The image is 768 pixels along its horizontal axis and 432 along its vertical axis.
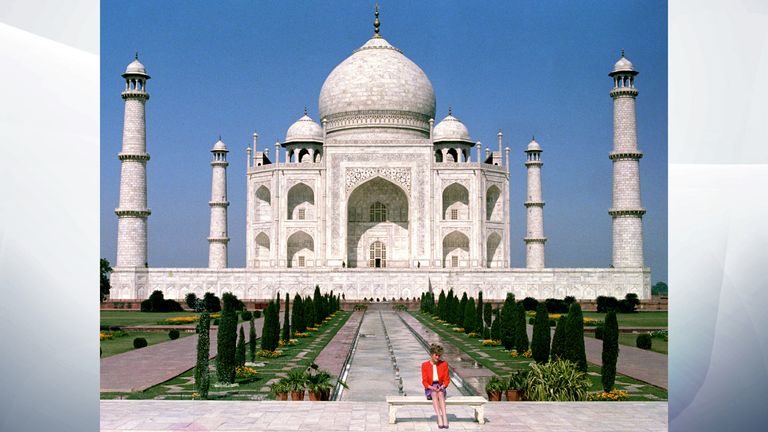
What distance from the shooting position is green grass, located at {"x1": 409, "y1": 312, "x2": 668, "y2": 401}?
793cm

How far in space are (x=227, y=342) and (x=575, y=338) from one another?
3412mm

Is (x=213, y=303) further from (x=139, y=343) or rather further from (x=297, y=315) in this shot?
(x=139, y=343)

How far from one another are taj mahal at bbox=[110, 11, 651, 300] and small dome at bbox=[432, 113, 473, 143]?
48mm

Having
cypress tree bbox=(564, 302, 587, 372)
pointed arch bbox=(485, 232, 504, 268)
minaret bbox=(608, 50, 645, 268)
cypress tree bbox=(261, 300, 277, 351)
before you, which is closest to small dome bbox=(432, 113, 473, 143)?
Result: pointed arch bbox=(485, 232, 504, 268)

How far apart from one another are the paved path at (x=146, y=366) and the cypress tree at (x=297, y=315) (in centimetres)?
164

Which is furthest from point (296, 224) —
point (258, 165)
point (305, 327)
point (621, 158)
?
point (305, 327)

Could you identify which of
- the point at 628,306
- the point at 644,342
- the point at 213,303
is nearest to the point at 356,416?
the point at 644,342

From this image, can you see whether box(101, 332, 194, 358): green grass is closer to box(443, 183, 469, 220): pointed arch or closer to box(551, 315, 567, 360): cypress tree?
box(551, 315, 567, 360): cypress tree

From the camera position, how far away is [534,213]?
96.4 feet

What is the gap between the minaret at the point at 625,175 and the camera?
2528cm

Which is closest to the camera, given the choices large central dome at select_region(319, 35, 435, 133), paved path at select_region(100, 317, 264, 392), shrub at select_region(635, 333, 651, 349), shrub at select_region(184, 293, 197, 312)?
paved path at select_region(100, 317, 264, 392)
